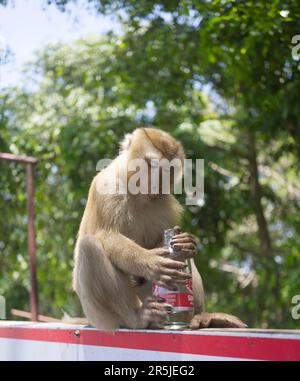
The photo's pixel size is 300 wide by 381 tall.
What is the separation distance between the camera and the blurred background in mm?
5812

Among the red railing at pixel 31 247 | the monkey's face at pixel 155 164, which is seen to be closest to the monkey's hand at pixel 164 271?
the monkey's face at pixel 155 164

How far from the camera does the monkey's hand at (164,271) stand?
2984mm

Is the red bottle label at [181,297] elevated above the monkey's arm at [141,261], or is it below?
below

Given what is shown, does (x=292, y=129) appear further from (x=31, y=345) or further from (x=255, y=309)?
(x=31, y=345)

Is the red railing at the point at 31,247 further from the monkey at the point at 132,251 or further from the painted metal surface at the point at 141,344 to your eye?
the painted metal surface at the point at 141,344

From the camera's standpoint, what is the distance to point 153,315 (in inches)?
119

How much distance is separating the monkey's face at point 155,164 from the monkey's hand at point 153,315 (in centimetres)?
79

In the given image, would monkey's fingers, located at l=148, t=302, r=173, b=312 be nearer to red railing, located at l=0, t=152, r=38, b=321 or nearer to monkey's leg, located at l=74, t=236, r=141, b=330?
monkey's leg, located at l=74, t=236, r=141, b=330

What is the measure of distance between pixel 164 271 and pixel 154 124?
4.87 meters

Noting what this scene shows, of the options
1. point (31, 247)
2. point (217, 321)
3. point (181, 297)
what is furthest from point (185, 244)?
point (31, 247)

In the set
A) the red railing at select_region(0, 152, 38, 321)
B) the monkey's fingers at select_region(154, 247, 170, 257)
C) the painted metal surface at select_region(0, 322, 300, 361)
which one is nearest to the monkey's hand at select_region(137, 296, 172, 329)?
the monkey's fingers at select_region(154, 247, 170, 257)

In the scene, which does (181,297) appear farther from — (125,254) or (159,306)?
(125,254)

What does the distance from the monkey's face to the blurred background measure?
5.49ft
